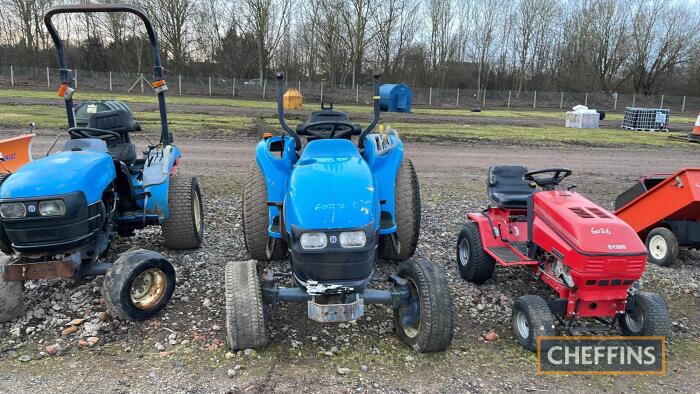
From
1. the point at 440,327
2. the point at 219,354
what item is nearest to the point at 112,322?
the point at 219,354

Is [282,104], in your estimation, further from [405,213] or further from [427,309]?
[427,309]

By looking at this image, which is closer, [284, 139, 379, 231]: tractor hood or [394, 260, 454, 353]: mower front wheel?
[284, 139, 379, 231]: tractor hood

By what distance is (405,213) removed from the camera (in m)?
4.62

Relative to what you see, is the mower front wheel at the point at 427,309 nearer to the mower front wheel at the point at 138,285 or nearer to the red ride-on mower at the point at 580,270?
the red ride-on mower at the point at 580,270

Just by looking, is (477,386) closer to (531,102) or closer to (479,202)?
(479,202)

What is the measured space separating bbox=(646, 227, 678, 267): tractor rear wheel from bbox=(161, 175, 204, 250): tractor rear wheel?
523 centimetres

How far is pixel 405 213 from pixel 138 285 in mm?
2376

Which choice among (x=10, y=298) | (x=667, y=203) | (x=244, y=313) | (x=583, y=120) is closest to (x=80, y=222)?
(x=10, y=298)

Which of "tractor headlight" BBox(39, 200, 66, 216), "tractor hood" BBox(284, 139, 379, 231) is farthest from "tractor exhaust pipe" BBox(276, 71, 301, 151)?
"tractor headlight" BBox(39, 200, 66, 216)

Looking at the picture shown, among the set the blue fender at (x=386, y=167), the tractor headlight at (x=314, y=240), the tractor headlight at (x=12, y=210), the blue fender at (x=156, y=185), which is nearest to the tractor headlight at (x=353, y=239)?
the tractor headlight at (x=314, y=240)

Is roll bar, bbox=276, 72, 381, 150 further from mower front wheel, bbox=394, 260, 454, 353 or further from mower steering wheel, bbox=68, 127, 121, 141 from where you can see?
mower steering wheel, bbox=68, 127, 121, 141

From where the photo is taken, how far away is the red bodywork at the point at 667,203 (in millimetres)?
5262

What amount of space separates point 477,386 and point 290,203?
1760 mm

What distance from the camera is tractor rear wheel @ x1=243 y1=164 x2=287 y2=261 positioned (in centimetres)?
457
